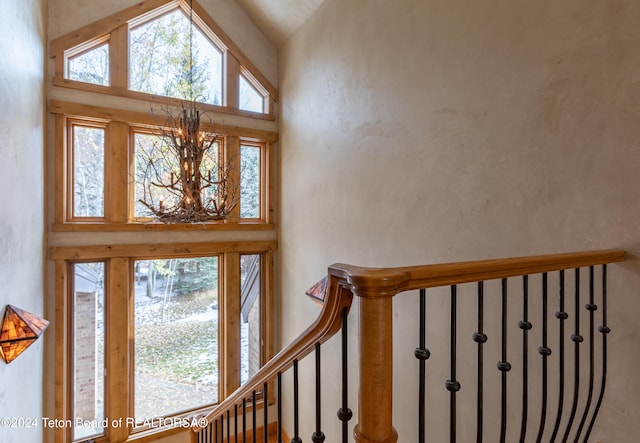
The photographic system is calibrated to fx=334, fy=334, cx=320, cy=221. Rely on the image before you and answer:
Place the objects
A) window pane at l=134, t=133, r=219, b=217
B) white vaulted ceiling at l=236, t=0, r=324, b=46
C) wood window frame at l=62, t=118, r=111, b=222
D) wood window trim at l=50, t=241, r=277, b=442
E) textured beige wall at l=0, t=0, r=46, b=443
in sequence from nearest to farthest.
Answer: textured beige wall at l=0, t=0, r=46, b=443
wood window trim at l=50, t=241, r=277, b=442
wood window frame at l=62, t=118, r=111, b=222
white vaulted ceiling at l=236, t=0, r=324, b=46
window pane at l=134, t=133, r=219, b=217

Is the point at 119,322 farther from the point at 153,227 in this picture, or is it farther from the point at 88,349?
the point at 153,227

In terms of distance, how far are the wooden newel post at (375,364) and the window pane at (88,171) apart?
4.15 meters

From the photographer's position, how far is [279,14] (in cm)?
429

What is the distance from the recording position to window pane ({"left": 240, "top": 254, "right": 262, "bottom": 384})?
188 inches

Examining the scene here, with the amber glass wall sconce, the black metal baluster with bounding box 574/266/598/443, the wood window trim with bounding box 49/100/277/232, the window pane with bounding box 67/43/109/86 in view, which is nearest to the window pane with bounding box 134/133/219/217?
the wood window trim with bounding box 49/100/277/232

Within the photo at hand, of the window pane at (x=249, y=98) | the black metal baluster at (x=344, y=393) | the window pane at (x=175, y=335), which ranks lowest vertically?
the window pane at (x=175, y=335)

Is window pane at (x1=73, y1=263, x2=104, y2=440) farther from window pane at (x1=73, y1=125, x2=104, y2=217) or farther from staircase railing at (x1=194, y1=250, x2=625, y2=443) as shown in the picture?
staircase railing at (x1=194, y1=250, x2=625, y2=443)

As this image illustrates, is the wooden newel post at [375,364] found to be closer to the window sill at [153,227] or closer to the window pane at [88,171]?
the window sill at [153,227]

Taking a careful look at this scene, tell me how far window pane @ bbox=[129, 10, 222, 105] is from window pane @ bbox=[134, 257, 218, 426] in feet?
7.25

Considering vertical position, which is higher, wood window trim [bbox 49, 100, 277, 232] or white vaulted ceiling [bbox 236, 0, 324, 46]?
white vaulted ceiling [bbox 236, 0, 324, 46]

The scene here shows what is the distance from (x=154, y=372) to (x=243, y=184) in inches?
107

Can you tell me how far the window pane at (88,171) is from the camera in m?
Answer: 3.83

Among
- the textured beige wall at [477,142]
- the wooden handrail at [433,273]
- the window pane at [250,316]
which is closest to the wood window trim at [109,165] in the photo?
the window pane at [250,316]

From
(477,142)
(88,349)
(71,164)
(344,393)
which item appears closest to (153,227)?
(71,164)
